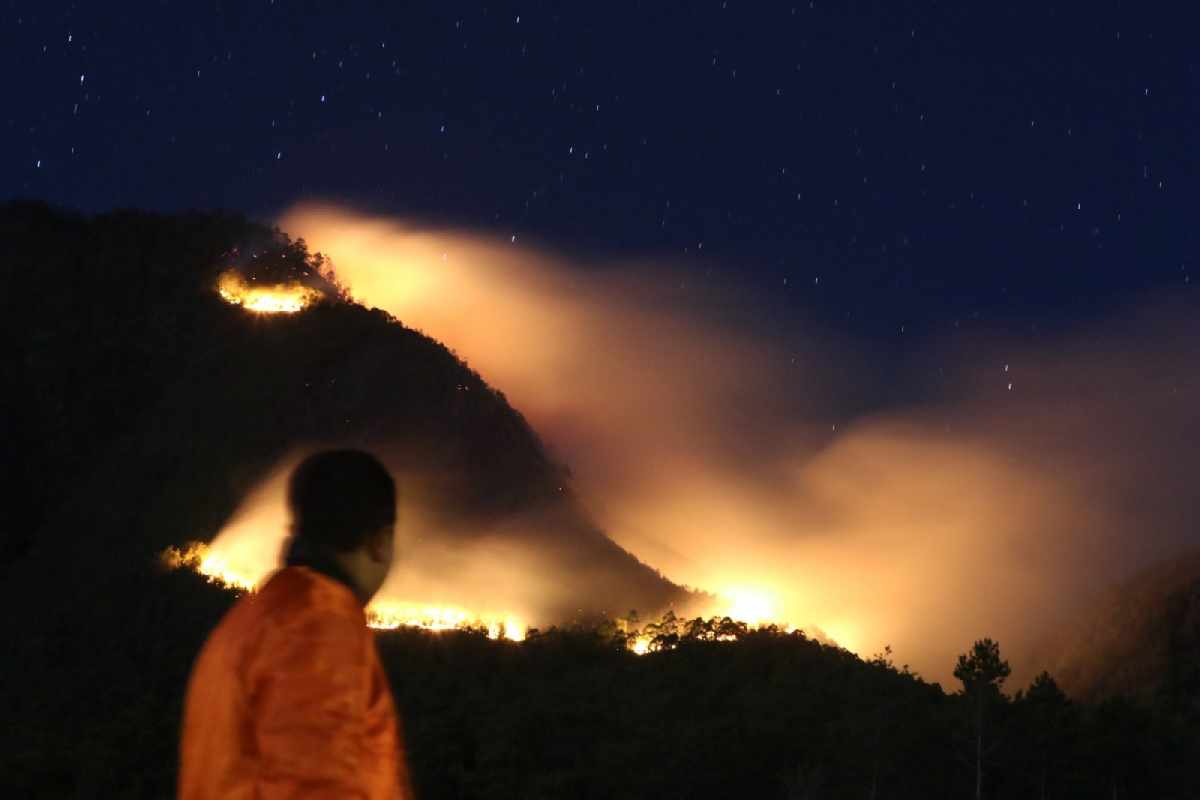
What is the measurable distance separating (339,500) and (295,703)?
1.58ft

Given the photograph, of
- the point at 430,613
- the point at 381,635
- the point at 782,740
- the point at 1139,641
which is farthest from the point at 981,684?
the point at 1139,641

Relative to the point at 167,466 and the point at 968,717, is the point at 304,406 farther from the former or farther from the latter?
the point at 968,717

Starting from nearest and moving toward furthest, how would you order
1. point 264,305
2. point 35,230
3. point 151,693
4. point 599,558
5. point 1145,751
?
point 1145,751 < point 151,693 < point 599,558 < point 264,305 < point 35,230

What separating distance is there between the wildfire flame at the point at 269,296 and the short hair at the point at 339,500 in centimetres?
3659

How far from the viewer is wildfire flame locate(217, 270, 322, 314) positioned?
3888 cm

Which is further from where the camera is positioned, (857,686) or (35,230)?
(35,230)

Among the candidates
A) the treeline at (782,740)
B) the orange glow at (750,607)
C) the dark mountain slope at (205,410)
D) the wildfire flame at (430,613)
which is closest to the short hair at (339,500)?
the treeline at (782,740)

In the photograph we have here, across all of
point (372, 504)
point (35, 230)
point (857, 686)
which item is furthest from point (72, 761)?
point (35, 230)

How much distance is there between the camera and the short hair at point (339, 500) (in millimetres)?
2891

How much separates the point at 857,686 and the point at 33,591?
66.1 ft

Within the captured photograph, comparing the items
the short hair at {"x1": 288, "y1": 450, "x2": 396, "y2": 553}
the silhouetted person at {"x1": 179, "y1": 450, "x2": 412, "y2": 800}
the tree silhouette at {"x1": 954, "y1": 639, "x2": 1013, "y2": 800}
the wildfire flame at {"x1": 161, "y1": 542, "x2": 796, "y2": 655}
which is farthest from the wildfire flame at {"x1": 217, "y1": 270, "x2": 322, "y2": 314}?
the silhouetted person at {"x1": 179, "y1": 450, "x2": 412, "y2": 800}

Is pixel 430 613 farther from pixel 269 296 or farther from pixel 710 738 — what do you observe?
pixel 269 296

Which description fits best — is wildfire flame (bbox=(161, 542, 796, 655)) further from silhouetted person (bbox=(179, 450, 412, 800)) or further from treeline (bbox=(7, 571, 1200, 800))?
silhouetted person (bbox=(179, 450, 412, 800))

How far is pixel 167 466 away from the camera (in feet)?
116
